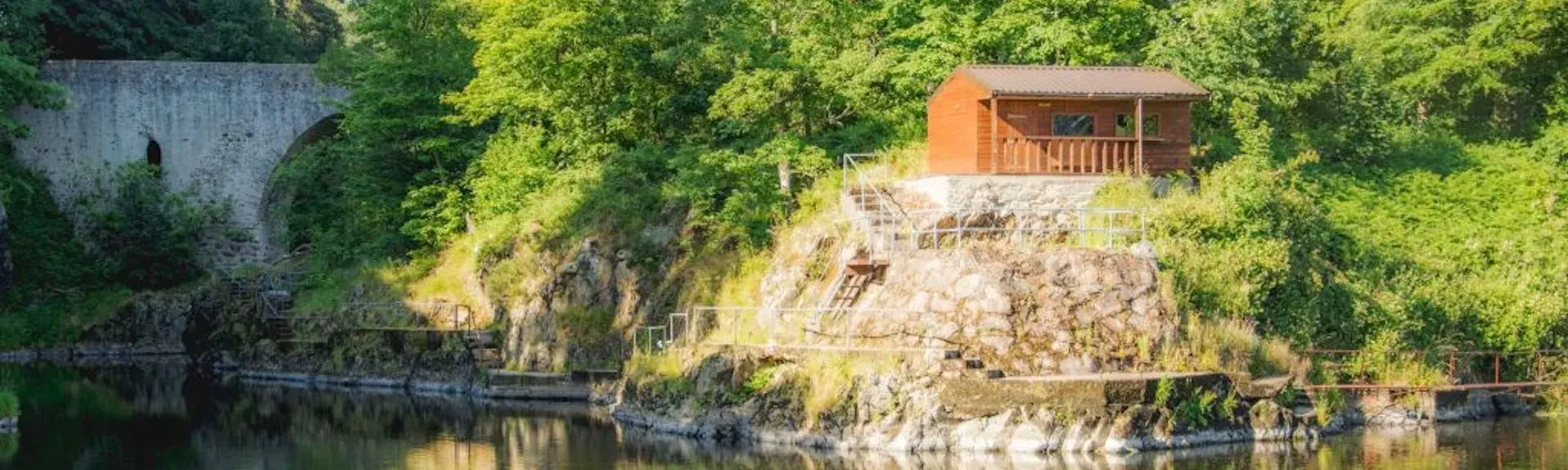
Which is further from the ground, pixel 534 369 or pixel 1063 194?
pixel 1063 194

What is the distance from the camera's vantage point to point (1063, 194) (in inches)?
1299

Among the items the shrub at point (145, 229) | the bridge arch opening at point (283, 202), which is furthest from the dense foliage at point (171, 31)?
the bridge arch opening at point (283, 202)

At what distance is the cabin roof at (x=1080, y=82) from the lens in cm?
3272

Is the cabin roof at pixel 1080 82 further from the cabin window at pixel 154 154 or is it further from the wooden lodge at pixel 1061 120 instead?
the cabin window at pixel 154 154

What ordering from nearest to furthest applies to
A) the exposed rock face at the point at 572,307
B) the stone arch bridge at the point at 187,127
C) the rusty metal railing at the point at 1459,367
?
the rusty metal railing at the point at 1459,367
the exposed rock face at the point at 572,307
the stone arch bridge at the point at 187,127

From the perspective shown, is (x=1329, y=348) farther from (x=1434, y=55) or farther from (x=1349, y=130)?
(x=1434, y=55)

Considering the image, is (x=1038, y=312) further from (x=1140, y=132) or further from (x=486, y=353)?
(x=486, y=353)

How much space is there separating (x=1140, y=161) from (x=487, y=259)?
16.1 meters

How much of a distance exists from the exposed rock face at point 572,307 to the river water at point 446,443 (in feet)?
5.27

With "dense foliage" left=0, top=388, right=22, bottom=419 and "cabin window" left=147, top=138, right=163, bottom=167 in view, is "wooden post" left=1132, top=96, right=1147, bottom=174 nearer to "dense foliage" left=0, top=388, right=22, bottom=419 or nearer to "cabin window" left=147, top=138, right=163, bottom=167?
"dense foliage" left=0, top=388, right=22, bottom=419

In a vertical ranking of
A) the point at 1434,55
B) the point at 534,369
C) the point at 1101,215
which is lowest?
the point at 534,369

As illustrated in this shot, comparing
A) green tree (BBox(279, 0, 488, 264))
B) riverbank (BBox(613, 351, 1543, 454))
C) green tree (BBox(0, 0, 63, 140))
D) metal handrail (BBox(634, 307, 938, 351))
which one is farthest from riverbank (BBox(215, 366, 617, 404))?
green tree (BBox(0, 0, 63, 140))

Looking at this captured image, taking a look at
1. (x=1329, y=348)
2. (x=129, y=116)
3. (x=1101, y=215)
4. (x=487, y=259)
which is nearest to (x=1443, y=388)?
(x=1329, y=348)

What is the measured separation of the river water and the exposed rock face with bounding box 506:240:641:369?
1607 millimetres
